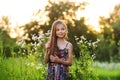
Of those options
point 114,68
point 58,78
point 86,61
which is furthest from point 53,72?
point 114,68

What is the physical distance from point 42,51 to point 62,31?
2281 millimetres

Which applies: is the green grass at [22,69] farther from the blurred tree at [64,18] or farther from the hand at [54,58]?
the blurred tree at [64,18]

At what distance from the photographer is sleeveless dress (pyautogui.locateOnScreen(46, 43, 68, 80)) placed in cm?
753

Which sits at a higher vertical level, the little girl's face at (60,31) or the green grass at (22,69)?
the little girl's face at (60,31)

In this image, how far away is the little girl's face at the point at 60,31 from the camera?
24.5 ft

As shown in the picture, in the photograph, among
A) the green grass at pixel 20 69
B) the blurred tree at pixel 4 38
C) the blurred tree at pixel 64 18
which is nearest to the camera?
the green grass at pixel 20 69

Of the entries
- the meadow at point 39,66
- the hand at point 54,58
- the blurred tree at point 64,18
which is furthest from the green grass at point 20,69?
the blurred tree at point 64,18

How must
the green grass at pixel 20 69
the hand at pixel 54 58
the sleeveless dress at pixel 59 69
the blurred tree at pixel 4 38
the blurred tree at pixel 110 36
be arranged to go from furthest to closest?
the blurred tree at pixel 110 36, the blurred tree at pixel 4 38, the green grass at pixel 20 69, the sleeveless dress at pixel 59 69, the hand at pixel 54 58

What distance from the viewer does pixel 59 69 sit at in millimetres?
7562

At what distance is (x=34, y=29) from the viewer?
37.8m

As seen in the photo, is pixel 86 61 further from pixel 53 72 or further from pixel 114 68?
pixel 114 68

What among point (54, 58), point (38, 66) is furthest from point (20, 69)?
point (54, 58)

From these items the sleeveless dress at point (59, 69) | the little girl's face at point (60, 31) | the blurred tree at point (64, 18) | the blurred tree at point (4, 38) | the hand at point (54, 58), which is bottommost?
the sleeveless dress at point (59, 69)

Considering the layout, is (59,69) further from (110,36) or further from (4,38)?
(110,36)
